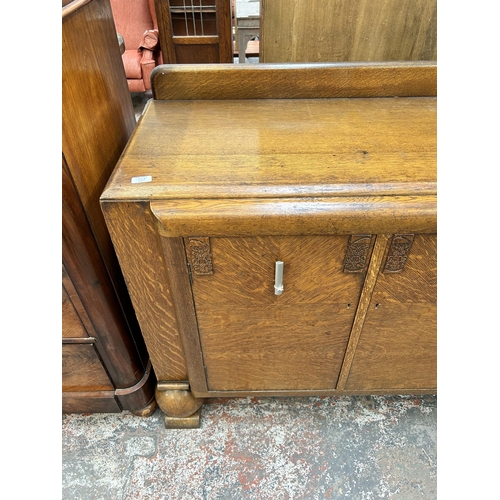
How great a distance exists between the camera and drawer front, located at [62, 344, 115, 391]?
38.1 inches

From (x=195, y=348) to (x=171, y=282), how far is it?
0.72ft

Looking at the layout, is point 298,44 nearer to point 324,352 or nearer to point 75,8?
point 75,8

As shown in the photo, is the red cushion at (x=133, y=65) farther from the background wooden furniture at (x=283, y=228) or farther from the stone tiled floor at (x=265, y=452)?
the stone tiled floor at (x=265, y=452)

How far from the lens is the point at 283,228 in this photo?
2.14 ft

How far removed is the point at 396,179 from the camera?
0.68 m

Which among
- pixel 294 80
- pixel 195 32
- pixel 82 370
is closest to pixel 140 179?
pixel 294 80

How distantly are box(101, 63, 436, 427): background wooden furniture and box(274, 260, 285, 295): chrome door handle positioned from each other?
0.01 meters

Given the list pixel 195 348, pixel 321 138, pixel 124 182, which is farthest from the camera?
pixel 195 348

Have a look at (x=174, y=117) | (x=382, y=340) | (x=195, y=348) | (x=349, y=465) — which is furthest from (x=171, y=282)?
(x=349, y=465)

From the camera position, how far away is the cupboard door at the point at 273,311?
71cm

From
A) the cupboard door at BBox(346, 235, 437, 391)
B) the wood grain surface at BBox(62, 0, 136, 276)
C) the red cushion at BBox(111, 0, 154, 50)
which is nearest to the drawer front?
the wood grain surface at BBox(62, 0, 136, 276)

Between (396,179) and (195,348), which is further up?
(396,179)

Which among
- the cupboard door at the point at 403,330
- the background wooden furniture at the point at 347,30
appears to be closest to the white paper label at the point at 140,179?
the cupboard door at the point at 403,330

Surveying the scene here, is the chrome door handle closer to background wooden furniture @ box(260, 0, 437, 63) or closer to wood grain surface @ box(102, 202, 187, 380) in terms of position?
wood grain surface @ box(102, 202, 187, 380)
